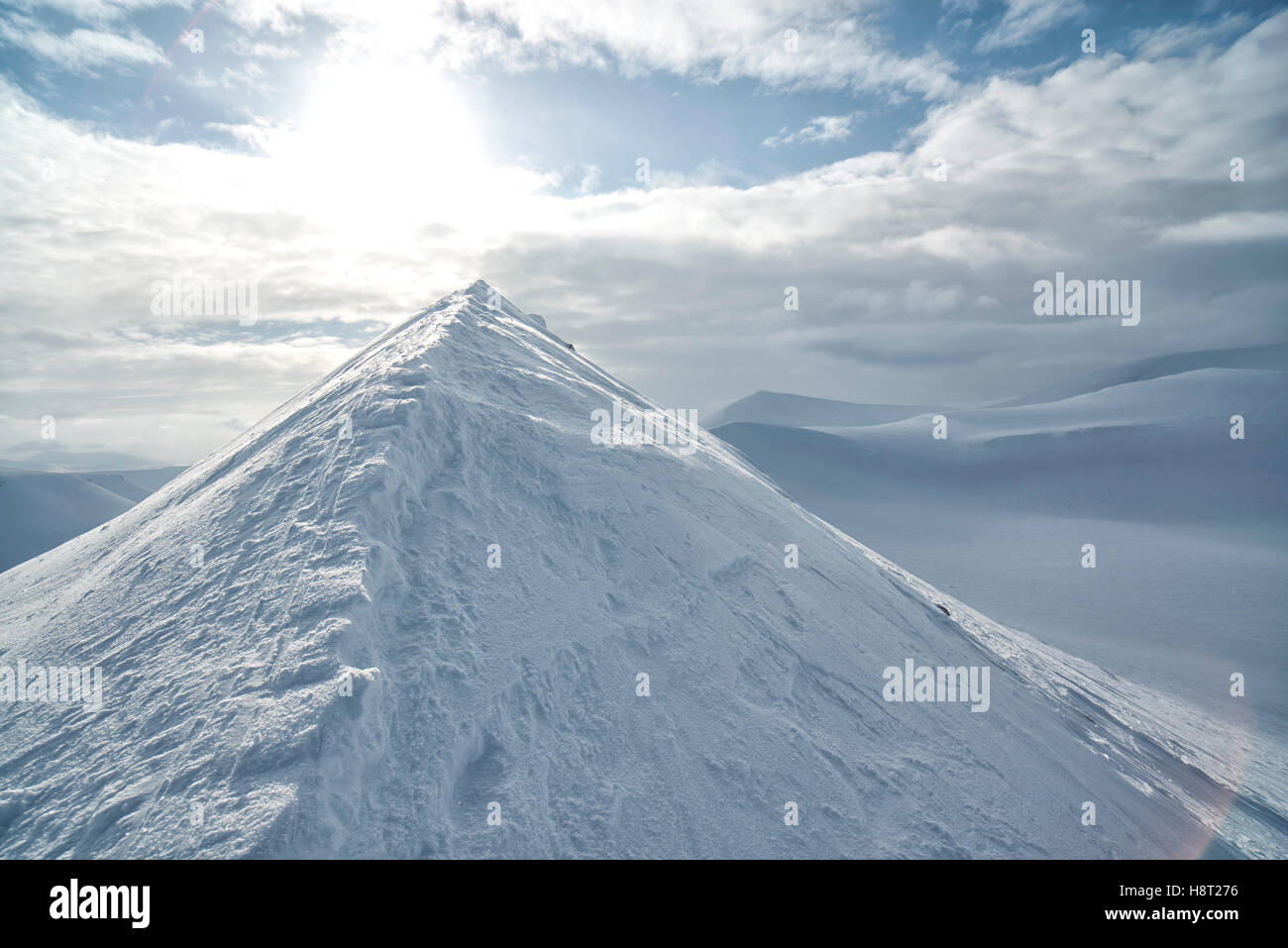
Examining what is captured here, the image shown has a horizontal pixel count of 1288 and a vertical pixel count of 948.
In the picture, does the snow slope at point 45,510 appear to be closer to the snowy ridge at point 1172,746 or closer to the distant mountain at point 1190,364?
the snowy ridge at point 1172,746

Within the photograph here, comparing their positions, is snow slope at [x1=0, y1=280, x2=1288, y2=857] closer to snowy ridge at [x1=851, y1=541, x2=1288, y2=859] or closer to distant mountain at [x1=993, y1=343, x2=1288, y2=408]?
snowy ridge at [x1=851, y1=541, x2=1288, y2=859]

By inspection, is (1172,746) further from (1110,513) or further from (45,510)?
(45,510)

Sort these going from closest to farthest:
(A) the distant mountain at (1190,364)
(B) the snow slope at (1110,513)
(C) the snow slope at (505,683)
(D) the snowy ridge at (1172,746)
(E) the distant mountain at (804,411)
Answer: (C) the snow slope at (505,683) → (D) the snowy ridge at (1172,746) → (B) the snow slope at (1110,513) → (A) the distant mountain at (1190,364) → (E) the distant mountain at (804,411)

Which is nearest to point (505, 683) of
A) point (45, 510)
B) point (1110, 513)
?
point (1110, 513)

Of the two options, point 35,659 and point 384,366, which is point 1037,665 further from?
point 35,659

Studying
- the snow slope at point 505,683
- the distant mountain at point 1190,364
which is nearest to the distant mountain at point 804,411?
the distant mountain at point 1190,364

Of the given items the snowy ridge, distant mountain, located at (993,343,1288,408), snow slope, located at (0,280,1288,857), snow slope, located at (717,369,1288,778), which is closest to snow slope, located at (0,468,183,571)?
snow slope, located at (0,280,1288,857)
